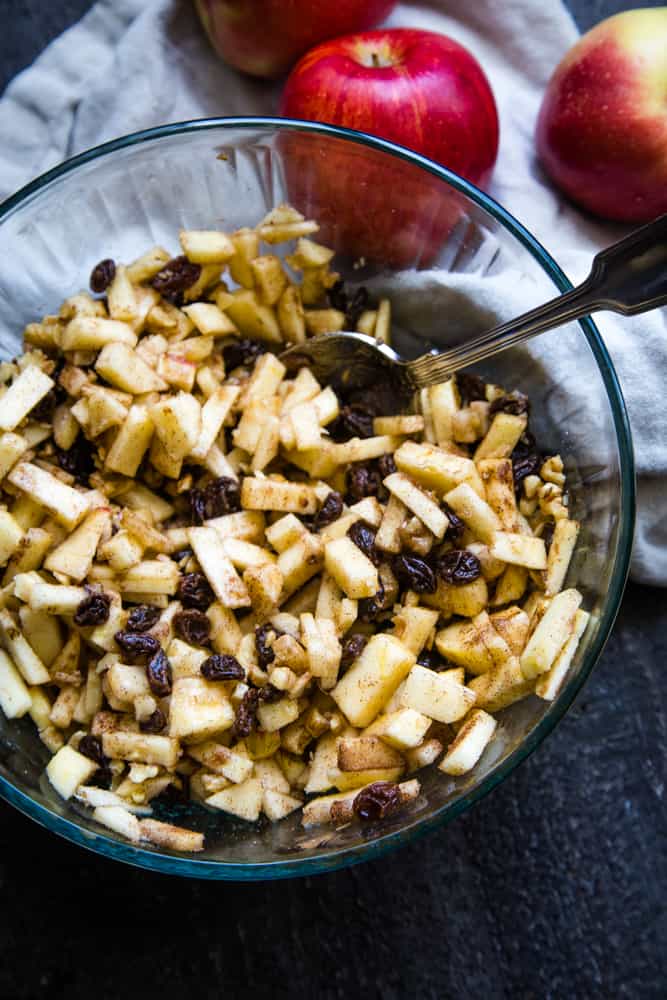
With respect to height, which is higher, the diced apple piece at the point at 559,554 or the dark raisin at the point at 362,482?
the dark raisin at the point at 362,482

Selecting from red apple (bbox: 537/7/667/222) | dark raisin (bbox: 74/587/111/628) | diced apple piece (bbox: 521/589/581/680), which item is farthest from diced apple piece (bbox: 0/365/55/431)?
red apple (bbox: 537/7/667/222)

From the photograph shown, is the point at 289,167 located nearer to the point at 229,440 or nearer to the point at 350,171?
the point at 350,171

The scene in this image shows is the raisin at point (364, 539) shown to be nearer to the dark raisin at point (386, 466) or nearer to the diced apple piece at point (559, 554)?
the dark raisin at point (386, 466)

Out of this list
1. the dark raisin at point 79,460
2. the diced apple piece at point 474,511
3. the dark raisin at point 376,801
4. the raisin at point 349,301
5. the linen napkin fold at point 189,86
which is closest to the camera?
the dark raisin at point 376,801

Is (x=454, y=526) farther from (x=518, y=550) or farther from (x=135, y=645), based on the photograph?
(x=135, y=645)

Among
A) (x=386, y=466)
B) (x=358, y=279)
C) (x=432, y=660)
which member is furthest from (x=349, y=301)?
(x=432, y=660)

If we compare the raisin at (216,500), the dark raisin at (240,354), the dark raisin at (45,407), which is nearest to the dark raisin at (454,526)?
the raisin at (216,500)

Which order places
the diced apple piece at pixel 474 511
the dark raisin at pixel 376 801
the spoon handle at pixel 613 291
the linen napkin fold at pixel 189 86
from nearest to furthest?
the spoon handle at pixel 613 291, the dark raisin at pixel 376 801, the diced apple piece at pixel 474 511, the linen napkin fold at pixel 189 86

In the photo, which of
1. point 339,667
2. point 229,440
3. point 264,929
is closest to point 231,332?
point 229,440
